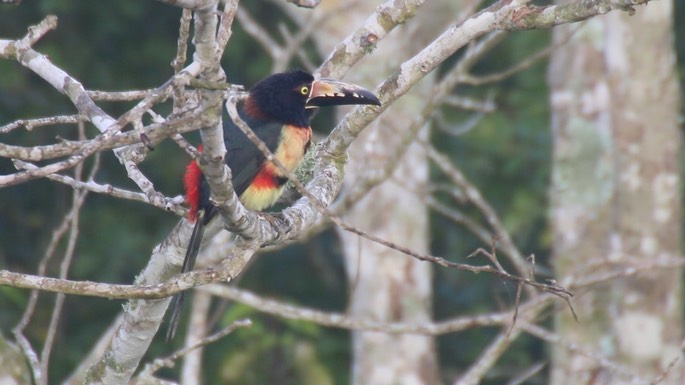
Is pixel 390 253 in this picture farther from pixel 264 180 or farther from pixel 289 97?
pixel 264 180

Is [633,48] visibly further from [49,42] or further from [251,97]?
[49,42]

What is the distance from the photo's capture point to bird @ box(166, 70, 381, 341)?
4.12 m

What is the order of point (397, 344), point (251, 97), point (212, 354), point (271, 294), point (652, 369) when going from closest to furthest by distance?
point (251, 97) → point (652, 369) → point (397, 344) → point (212, 354) → point (271, 294)

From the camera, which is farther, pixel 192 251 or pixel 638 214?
pixel 638 214

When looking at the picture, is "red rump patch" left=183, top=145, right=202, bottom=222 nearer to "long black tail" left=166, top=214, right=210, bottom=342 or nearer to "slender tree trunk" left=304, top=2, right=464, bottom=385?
"long black tail" left=166, top=214, right=210, bottom=342

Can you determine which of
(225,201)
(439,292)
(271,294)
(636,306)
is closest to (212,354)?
(271,294)

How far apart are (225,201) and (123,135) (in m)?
0.50

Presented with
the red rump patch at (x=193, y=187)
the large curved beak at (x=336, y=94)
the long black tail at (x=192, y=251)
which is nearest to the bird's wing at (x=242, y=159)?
the red rump patch at (x=193, y=187)

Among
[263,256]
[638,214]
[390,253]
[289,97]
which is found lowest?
[289,97]

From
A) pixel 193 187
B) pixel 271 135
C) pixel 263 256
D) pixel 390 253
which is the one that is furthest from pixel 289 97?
pixel 263 256

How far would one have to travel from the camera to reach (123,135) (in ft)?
7.87

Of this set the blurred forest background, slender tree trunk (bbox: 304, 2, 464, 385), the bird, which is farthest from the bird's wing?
the blurred forest background

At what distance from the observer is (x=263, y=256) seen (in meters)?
10.2

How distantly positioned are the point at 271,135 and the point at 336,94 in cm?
43
